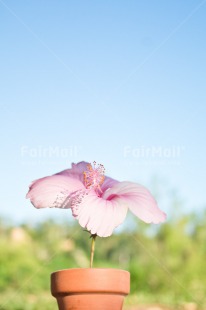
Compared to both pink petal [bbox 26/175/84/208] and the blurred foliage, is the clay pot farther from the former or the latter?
the blurred foliage

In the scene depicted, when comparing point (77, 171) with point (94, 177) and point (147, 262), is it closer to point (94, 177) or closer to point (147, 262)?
point (94, 177)

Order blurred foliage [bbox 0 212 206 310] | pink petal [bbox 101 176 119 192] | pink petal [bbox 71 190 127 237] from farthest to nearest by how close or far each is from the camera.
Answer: blurred foliage [bbox 0 212 206 310] < pink petal [bbox 101 176 119 192] < pink petal [bbox 71 190 127 237]

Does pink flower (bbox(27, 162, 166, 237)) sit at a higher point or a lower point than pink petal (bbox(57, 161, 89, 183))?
lower

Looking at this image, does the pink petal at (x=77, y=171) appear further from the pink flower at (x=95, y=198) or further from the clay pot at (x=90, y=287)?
the clay pot at (x=90, y=287)

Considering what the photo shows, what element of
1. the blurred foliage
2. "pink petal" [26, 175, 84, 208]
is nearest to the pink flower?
"pink petal" [26, 175, 84, 208]

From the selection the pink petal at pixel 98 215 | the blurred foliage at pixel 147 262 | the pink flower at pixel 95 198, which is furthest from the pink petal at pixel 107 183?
the blurred foliage at pixel 147 262

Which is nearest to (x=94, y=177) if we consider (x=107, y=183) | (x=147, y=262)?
(x=107, y=183)

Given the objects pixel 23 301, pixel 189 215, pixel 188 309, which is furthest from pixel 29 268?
pixel 188 309
